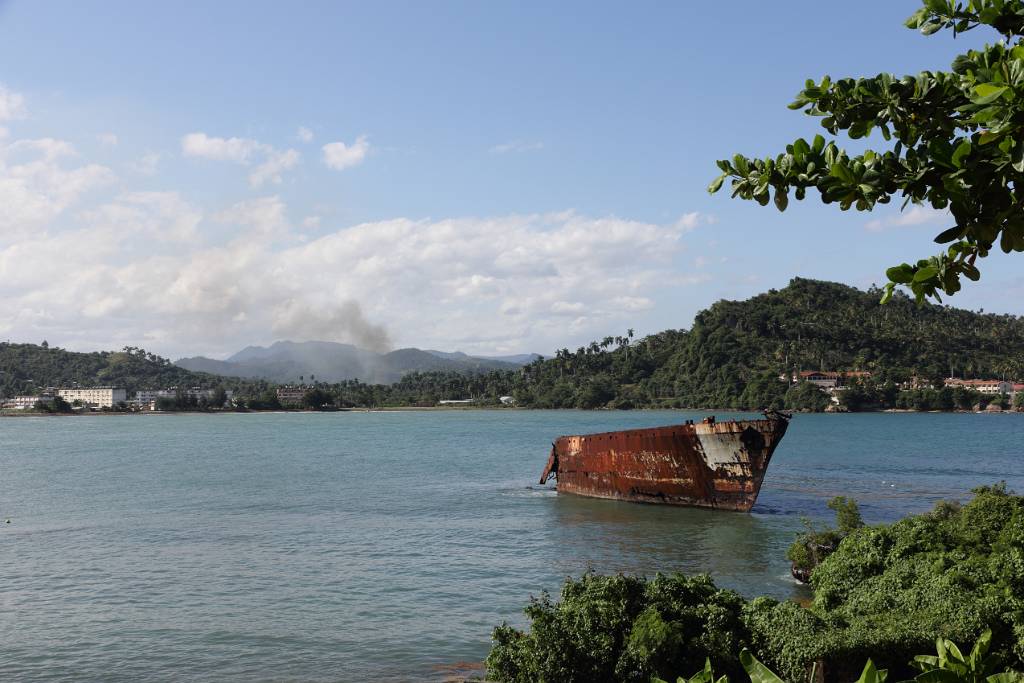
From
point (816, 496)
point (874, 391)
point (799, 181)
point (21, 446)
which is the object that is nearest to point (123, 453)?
point (21, 446)

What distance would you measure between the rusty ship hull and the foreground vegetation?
824 inches

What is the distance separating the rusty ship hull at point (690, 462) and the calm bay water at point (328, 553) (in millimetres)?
1092

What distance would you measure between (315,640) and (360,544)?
11.5m

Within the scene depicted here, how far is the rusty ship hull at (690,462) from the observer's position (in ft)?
116

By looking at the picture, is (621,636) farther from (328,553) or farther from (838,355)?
(838,355)

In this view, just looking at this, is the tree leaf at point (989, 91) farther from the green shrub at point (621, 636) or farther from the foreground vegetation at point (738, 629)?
the green shrub at point (621, 636)

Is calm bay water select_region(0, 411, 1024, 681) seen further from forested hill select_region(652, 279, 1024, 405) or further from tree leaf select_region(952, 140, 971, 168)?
forested hill select_region(652, 279, 1024, 405)

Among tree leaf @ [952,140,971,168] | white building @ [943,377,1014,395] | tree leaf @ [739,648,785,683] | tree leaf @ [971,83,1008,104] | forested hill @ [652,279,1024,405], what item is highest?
forested hill @ [652,279,1024,405]

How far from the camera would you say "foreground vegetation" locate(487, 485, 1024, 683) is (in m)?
11.7

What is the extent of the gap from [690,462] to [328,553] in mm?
17012

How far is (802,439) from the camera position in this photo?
3666 inches

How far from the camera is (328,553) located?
91.5 feet

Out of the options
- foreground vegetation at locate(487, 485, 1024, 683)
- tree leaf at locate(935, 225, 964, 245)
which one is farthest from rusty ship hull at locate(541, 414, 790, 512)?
tree leaf at locate(935, 225, 964, 245)

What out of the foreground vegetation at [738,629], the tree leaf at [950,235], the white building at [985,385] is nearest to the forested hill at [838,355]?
the white building at [985,385]
